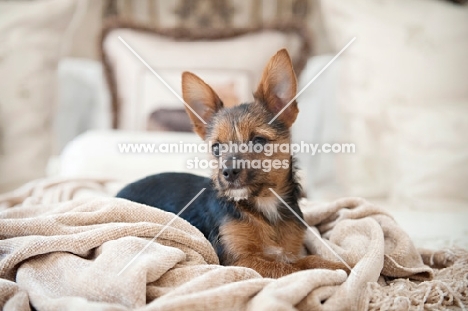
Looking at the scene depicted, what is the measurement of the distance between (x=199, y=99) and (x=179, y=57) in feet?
4.60

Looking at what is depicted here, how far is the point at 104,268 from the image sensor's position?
105 cm

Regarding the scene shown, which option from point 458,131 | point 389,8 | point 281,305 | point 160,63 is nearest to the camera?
point 281,305

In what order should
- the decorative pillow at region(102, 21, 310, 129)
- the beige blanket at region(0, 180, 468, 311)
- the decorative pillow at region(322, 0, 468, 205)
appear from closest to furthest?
1. the beige blanket at region(0, 180, 468, 311)
2. the decorative pillow at region(322, 0, 468, 205)
3. the decorative pillow at region(102, 21, 310, 129)

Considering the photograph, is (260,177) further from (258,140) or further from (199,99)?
(199,99)

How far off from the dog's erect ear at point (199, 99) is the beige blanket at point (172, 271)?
1.32 feet

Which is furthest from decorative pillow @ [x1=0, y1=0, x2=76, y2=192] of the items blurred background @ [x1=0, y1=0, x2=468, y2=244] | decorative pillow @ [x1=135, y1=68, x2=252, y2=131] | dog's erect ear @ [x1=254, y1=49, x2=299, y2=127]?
dog's erect ear @ [x1=254, y1=49, x2=299, y2=127]

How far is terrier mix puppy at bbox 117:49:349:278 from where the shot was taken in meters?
1.35

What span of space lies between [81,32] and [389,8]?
220cm

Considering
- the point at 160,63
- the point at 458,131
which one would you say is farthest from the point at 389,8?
the point at 160,63

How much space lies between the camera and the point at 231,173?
1328 mm

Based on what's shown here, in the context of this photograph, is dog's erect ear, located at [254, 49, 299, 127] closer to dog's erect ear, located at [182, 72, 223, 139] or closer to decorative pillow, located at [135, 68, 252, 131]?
dog's erect ear, located at [182, 72, 223, 139]

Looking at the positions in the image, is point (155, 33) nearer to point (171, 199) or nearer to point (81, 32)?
point (81, 32)

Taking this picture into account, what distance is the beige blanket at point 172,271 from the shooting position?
98 centimetres

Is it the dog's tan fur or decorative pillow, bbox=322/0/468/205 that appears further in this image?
decorative pillow, bbox=322/0/468/205
